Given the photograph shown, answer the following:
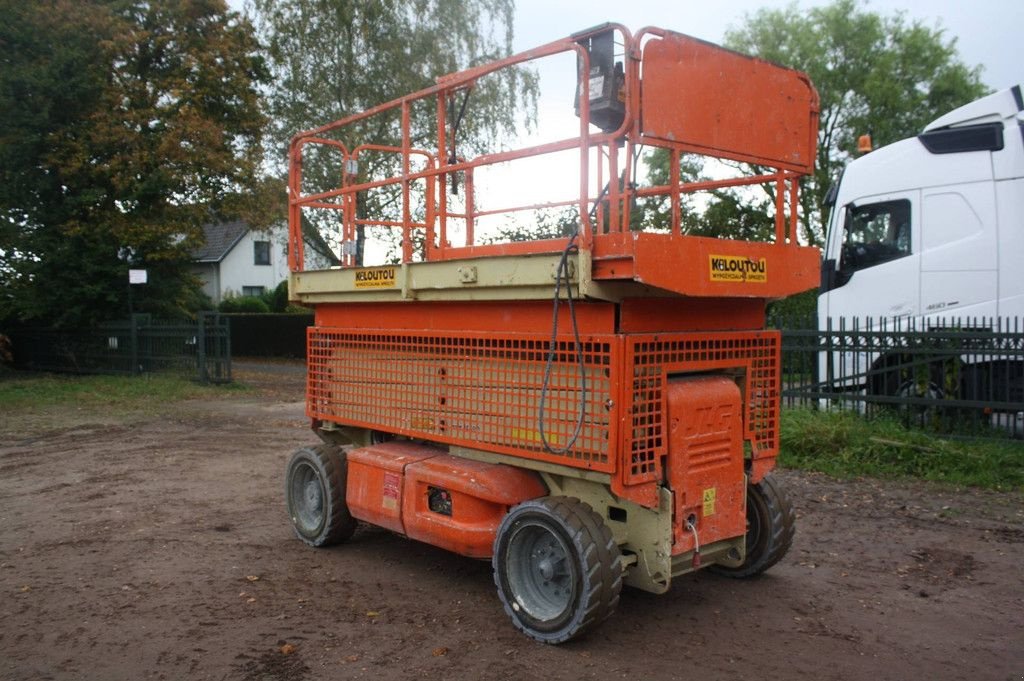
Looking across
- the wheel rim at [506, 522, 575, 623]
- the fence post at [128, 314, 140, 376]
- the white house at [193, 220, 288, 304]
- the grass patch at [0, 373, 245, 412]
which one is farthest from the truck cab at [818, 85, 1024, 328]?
the white house at [193, 220, 288, 304]

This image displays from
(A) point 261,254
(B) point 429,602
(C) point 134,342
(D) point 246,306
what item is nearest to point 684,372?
(B) point 429,602

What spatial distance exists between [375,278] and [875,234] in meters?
7.35

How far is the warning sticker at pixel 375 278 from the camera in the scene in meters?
5.71

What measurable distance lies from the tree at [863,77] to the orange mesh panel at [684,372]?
2387cm

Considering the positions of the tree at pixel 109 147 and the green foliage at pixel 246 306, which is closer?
the tree at pixel 109 147

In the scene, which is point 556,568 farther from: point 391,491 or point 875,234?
point 875,234

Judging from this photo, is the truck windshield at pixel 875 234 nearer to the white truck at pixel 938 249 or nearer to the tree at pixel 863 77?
the white truck at pixel 938 249

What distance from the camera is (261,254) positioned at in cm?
4441

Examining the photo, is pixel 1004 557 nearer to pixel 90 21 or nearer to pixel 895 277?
pixel 895 277

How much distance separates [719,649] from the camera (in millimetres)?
4496

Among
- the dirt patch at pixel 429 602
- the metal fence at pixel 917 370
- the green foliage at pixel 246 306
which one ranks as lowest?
the dirt patch at pixel 429 602

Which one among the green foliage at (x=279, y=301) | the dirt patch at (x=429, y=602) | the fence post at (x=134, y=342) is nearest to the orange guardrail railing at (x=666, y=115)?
the dirt patch at (x=429, y=602)

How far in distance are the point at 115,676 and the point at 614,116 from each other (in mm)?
3752

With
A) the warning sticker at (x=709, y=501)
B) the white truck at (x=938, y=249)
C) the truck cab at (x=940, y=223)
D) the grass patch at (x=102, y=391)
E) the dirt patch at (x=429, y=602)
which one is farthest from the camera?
the grass patch at (x=102, y=391)
